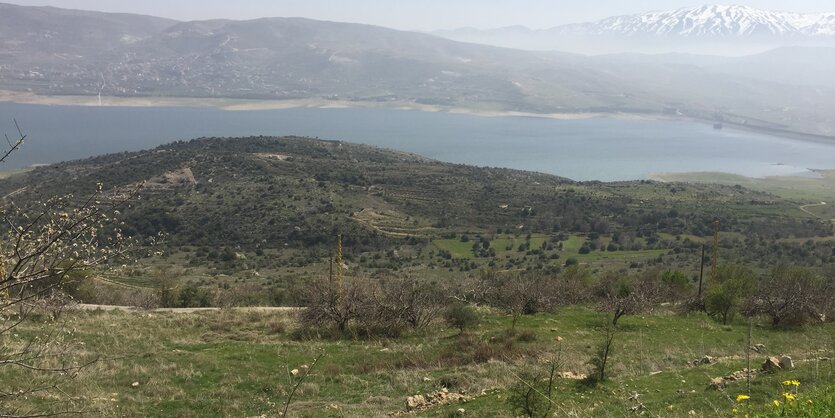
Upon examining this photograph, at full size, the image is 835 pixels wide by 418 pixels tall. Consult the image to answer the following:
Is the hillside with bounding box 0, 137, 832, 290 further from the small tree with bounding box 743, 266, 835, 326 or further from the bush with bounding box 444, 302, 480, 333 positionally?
the small tree with bounding box 743, 266, 835, 326

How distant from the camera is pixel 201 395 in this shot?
9188mm

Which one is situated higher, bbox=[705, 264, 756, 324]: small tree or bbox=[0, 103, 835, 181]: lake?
bbox=[705, 264, 756, 324]: small tree

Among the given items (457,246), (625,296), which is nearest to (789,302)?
(625,296)

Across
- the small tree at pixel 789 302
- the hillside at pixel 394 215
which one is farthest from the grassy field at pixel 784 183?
the small tree at pixel 789 302

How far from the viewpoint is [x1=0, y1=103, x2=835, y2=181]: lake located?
116 meters

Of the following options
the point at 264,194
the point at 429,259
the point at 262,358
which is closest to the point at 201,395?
the point at 262,358

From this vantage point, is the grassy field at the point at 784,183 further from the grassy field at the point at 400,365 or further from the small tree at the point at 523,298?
A: the grassy field at the point at 400,365

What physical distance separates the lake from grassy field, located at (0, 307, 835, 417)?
92.6 metres

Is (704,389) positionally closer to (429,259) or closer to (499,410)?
(499,410)

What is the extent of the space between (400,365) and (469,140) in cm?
14516

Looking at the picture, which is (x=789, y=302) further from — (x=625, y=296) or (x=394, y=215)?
(x=394, y=215)

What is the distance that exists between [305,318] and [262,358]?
3.25 metres

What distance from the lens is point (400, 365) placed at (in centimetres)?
1135

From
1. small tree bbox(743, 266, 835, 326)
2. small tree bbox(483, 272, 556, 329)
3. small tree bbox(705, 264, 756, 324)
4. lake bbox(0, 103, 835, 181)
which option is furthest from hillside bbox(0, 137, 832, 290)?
lake bbox(0, 103, 835, 181)
